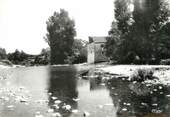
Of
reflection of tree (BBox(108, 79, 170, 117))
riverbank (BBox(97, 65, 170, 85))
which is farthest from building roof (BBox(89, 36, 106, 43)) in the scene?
reflection of tree (BBox(108, 79, 170, 117))

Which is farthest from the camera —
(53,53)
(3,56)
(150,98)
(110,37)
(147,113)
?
(3,56)

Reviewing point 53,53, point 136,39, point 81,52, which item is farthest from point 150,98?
point 81,52

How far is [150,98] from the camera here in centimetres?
1294

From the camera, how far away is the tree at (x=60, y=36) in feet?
249

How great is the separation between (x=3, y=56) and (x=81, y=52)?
30835 mm

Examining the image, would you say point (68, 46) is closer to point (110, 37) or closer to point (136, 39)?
point (110, 37)

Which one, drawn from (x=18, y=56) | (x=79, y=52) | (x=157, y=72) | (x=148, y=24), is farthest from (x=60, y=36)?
(x=157, y=72)

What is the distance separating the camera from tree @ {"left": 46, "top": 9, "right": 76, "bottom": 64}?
75875 millimetres

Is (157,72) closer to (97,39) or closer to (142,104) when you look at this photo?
(142,104)

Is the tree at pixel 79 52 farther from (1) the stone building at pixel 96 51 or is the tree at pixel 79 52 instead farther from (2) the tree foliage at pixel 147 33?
(2) the tree foliage at pixel 147 33

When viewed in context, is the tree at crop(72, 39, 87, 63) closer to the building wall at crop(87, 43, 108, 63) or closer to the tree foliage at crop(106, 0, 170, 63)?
the building wall at crop(87, 43, 108, 63)

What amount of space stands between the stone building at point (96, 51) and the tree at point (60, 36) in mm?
4751

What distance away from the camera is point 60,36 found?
76625 mm

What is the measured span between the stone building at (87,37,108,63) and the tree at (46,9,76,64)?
15.6 feet
